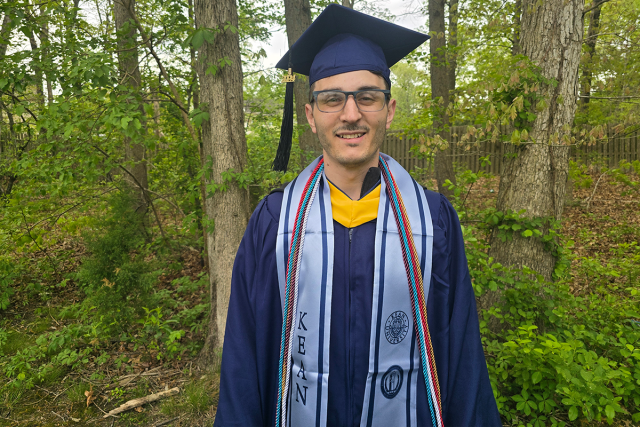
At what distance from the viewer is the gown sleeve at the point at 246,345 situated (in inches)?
57.7

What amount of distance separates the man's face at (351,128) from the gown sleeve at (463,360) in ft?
1.44

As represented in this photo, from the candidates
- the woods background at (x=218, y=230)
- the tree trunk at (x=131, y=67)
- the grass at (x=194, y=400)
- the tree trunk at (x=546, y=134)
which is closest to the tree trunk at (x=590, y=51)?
the woods background at (x=218, y=230)

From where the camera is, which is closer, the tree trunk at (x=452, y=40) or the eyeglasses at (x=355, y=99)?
the eyeglasses at (x=355, y=99)

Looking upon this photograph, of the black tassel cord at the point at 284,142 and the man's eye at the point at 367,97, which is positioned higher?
the man's eye at the point at 367,97

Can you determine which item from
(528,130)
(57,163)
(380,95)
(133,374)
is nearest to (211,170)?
(57,163)

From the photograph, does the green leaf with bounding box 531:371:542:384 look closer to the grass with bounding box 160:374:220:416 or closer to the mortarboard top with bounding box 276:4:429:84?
the mortarboard top with bounding box 276:4:429:84

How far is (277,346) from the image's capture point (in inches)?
60.7

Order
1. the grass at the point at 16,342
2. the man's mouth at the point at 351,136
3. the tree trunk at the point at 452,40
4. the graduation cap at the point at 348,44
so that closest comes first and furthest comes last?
1. the man's mouth at the point at 351,136
2. the graduation cap at the point at 348,44
3. the grass at the point at 16,342
4. the tree trunk at the point at 452,40

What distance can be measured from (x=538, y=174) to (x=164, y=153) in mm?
5215

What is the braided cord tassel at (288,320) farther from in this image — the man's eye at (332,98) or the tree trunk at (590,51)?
the tree trunk at (590,51)

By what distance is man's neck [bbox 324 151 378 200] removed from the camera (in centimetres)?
158

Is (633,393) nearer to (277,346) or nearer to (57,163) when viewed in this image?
(277,346)

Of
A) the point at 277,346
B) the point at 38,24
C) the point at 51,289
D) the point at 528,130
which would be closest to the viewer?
the point at 277,346

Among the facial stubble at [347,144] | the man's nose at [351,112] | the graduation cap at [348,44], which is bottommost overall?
the facial stubble at [347,144]
